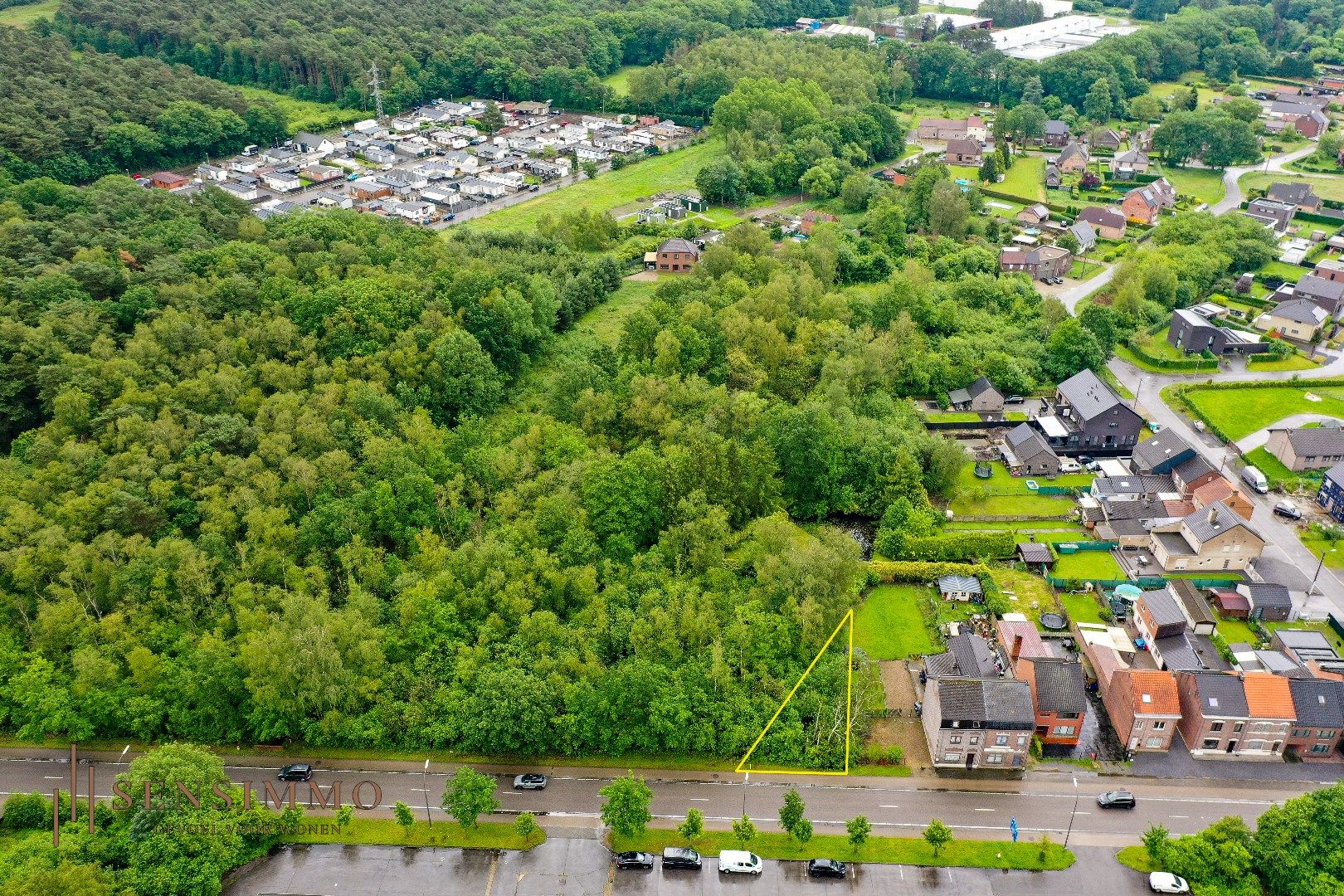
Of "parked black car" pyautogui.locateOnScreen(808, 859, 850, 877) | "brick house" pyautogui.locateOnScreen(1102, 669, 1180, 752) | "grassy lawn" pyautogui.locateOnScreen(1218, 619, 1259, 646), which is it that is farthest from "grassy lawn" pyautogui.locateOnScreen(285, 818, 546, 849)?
"grassy lawn" pyautogui.locateOnScreen(1218, 619, 1259, 646)

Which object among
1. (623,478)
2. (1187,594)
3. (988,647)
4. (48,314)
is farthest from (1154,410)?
(48,314)

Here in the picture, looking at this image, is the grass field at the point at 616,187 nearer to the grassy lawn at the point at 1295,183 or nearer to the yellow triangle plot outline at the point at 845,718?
the grassy lawn at the point at 1295,183

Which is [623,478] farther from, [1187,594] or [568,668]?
[1187,594]

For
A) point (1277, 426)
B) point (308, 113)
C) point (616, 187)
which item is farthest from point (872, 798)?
point (308, 113)

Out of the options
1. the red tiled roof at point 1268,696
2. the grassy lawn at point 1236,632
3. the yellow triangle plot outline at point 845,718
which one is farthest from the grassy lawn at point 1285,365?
the yellow triangle plot outline at point 845,718

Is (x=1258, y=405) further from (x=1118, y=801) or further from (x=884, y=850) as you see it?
(x=884, y=850)
